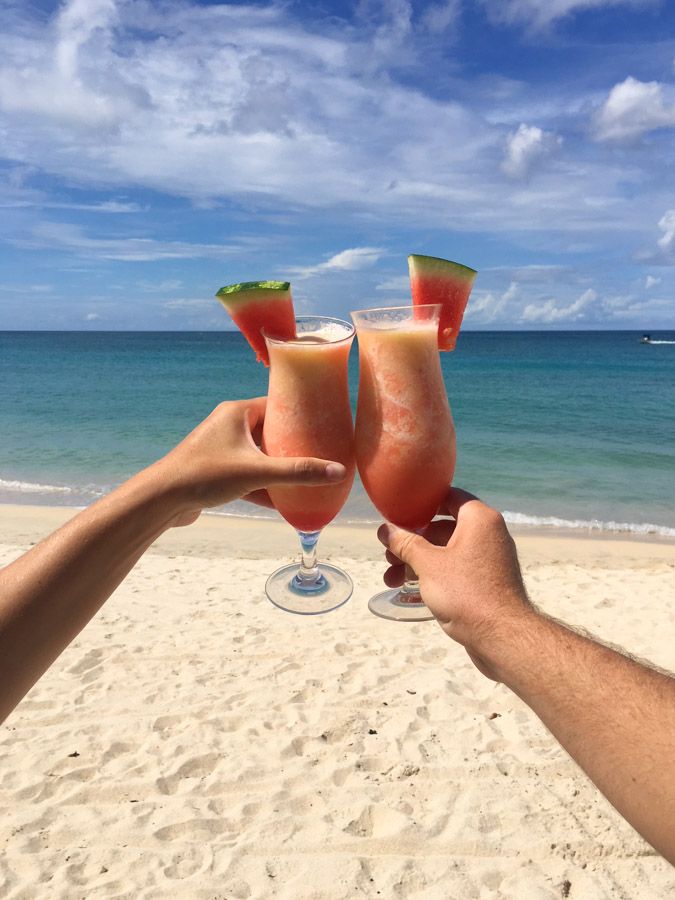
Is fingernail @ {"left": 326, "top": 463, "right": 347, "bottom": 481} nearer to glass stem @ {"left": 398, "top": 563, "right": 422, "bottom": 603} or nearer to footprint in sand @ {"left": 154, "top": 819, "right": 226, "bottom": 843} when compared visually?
glass stem @ {"left": 398, "top": 563, "right": 422, "bottom": 603}

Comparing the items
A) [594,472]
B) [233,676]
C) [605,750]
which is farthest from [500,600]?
[594,472]

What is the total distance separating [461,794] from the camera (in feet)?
11.7

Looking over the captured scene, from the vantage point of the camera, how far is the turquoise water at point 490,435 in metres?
11.3

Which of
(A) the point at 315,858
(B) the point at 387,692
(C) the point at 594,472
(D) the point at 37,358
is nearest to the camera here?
(A) the point at 315,858

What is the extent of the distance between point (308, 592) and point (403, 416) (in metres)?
0.70

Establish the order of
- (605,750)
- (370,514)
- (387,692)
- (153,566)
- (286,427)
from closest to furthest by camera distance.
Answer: (605,750)
(286,427)
(387,692)
(153,566)
(370,514)

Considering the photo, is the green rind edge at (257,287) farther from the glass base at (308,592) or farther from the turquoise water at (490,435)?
the turquoise water at (490,435)

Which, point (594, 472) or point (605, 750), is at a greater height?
point (605, 750)

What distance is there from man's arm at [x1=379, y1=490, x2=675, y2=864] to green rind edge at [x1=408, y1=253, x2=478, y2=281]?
1.97 ft

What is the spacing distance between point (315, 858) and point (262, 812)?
16.2 inches

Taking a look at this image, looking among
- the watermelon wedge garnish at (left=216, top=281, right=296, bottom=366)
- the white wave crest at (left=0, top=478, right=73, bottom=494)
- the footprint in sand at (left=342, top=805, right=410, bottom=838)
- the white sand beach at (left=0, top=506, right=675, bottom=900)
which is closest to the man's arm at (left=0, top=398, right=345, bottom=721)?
the watermelon wedge garnish at (left=216, top=281, right=296, bottom=366)

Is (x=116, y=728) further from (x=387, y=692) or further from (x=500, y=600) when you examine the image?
(x=500, y=600)

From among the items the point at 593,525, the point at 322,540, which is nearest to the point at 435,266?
the point at 322,540

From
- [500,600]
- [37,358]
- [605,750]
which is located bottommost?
[37,358]
